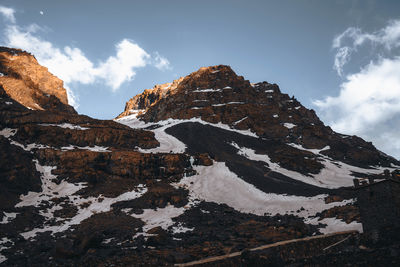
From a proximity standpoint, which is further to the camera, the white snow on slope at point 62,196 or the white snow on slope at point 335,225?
the white snow on slope at point 62,196

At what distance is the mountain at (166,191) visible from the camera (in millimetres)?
24014

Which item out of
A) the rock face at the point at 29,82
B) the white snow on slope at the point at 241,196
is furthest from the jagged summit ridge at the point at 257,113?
the white snow on slope at the point at 241,196

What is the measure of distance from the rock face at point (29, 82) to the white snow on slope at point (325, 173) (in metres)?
62.7

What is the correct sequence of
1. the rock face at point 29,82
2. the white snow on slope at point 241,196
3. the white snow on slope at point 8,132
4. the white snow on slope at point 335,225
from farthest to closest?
the rock face at point 29,82 < the white snow on slope at point 8,132 < the white snow on slope at point 241,196 < the white snow on slope at point 335,225

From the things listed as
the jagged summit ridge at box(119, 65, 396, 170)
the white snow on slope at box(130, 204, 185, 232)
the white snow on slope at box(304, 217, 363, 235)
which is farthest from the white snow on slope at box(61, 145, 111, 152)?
the jagged summit ridge at box(119, 65, 396, 170)

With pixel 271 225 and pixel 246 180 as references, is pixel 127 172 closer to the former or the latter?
pixel 246 180

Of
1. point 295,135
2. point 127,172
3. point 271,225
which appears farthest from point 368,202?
point 295,135

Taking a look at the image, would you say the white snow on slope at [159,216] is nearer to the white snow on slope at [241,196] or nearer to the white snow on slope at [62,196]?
the white snow on slope at [62,196]

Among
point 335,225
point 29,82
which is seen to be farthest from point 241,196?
point 29,82

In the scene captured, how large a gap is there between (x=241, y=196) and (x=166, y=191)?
11.8 m

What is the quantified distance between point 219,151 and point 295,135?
43.1 m

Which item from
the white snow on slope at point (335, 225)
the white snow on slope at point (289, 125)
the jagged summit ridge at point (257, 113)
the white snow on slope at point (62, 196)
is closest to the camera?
the white snow on slope at point (335, 225)

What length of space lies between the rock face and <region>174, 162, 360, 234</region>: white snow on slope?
61.2m

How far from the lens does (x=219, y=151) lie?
2894 inches
